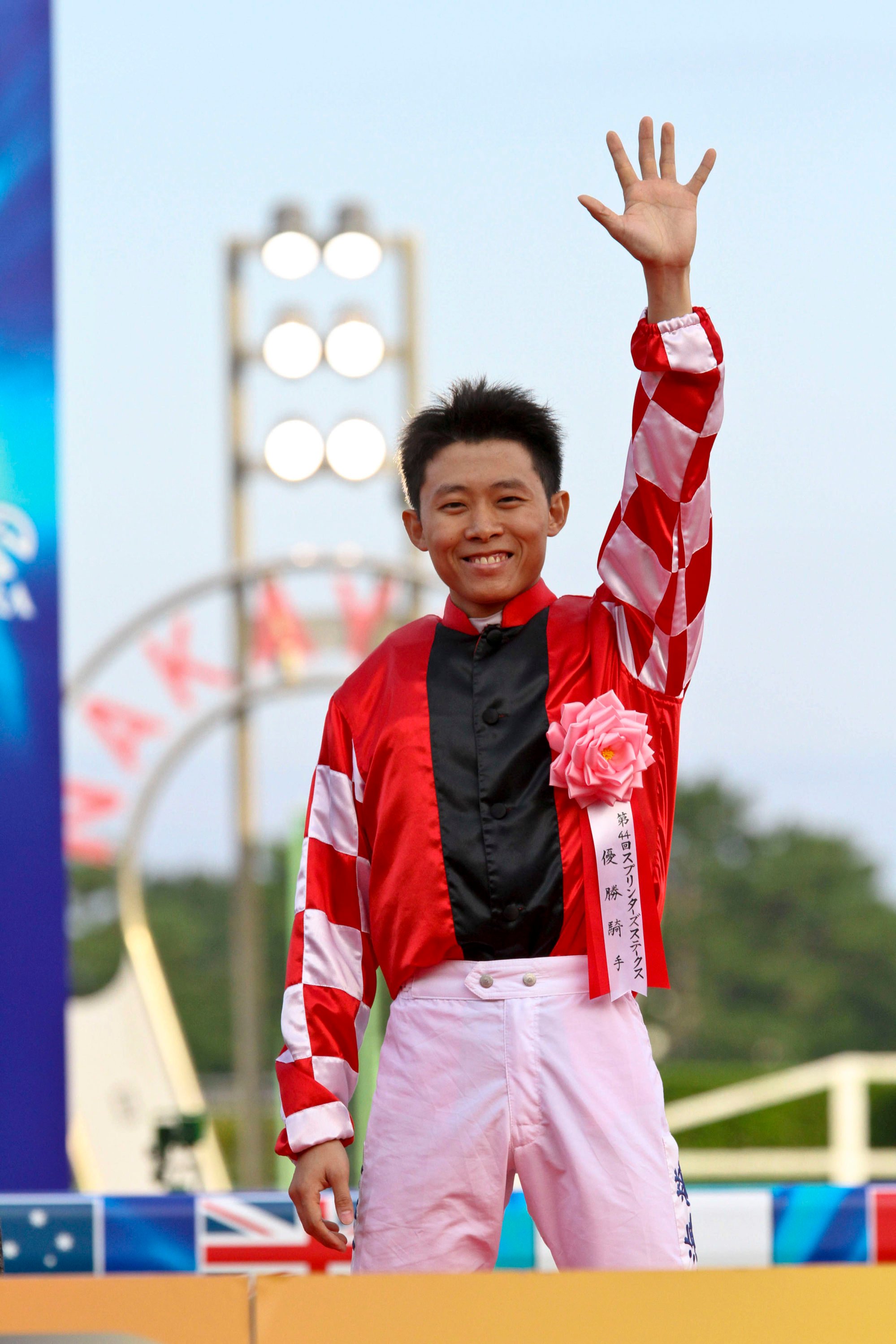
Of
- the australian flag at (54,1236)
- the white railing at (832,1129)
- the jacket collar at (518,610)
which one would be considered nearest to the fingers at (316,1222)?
the jacket collar at (518,610)

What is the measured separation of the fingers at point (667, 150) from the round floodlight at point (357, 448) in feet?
13.3

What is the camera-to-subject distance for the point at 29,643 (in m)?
3.64

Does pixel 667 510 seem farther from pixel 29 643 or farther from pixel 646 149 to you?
pixel 29 643

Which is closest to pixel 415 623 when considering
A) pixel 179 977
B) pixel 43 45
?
pixel 43 45

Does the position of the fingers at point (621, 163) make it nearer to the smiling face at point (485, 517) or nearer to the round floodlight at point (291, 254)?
the smiling face at point (485, 517)

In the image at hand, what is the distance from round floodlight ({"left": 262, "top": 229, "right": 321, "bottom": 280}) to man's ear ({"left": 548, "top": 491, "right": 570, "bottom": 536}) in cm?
426

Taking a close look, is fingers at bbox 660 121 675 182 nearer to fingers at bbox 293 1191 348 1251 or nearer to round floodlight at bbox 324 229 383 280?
fingers at bbox 293 1191 348 1251

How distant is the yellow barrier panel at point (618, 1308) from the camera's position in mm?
1065

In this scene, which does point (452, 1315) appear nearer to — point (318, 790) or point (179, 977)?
point (318, 790)

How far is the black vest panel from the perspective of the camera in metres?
1.72

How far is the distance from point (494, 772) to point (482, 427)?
42 cm

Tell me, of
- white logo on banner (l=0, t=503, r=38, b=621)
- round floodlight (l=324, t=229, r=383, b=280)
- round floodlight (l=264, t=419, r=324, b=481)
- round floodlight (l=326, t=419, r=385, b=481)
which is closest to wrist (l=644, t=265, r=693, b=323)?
white logo on banner (l=0, t=503, r=38, b=621)

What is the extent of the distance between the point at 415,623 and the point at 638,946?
499mm

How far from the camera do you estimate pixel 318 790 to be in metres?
1.86
